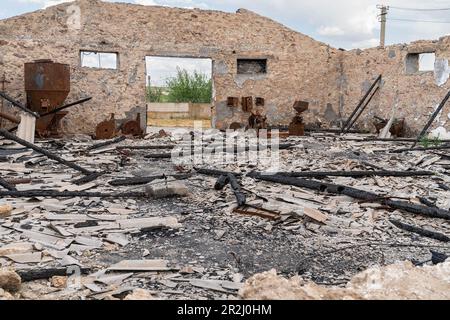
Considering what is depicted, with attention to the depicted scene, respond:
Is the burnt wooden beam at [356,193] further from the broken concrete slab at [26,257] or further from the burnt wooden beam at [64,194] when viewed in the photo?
the broken concrete slab at [26,257]

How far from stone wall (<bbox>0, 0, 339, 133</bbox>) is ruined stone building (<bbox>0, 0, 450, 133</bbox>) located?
3 cm

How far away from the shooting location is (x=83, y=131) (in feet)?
50.2

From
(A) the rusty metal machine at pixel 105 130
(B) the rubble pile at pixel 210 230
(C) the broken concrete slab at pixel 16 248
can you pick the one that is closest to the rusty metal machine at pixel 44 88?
(A) the rusty metal machine at pixel 105 130

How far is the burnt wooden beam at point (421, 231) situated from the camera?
4704mm

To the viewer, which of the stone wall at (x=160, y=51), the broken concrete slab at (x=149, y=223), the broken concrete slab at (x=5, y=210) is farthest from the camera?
the stone wall at (x=160, y=51)

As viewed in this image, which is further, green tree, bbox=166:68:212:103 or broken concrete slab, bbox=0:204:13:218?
green tree, bbox=166:68:212:103

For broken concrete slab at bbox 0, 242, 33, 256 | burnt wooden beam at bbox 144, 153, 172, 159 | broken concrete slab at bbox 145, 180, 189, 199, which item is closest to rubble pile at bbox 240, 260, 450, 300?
broken concrete slab at bbox 0, 242, 33, 256

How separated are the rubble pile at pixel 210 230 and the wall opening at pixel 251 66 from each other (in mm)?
9205

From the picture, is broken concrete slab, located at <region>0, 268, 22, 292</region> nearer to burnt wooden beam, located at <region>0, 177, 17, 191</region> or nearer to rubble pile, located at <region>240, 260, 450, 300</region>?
rubble pile, located at <region>240, 260, 450, 300</region>

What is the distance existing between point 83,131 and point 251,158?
7.70 meters

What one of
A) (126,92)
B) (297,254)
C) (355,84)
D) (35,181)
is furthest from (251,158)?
(355,84)

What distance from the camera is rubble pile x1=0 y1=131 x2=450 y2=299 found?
11.2ft

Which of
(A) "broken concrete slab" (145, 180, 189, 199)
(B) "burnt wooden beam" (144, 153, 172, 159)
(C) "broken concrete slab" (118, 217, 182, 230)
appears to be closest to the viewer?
(C) "broken concrete slab" (118, 217, 182, 230)
